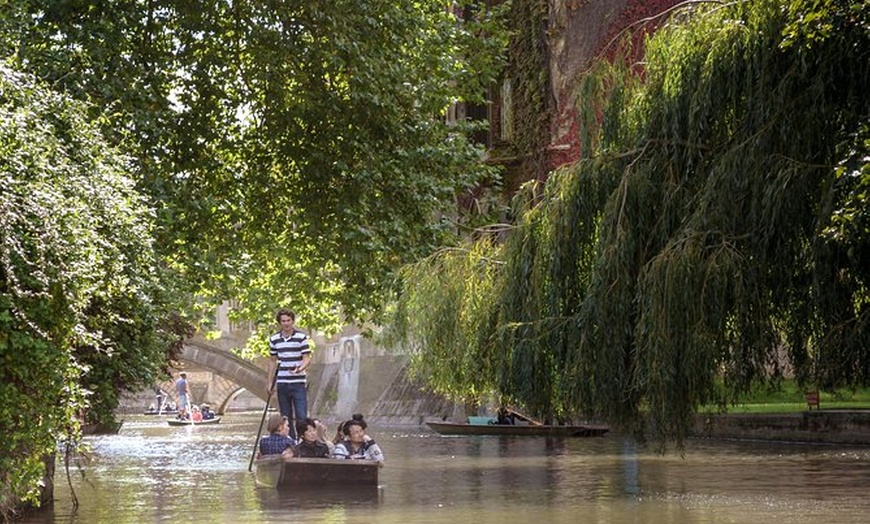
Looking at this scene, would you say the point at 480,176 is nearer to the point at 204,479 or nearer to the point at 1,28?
the point at 204,479

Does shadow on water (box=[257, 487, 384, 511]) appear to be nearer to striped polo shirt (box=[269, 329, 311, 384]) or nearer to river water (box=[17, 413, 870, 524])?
river water (box=[17, 413, 870, 524])

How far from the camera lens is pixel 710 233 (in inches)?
506

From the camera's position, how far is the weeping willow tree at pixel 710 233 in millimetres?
12094

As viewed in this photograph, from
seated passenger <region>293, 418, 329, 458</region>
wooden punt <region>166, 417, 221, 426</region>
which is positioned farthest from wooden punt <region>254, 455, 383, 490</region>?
wooden punt <region>166, 417, 221, 426</region>

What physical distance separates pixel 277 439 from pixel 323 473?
3.64 ft

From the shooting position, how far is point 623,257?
532 inches

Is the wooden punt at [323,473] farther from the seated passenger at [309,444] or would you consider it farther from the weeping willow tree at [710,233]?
the weeping willow tree at [710,233]

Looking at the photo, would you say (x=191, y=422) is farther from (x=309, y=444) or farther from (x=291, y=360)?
(x=309, y=444)

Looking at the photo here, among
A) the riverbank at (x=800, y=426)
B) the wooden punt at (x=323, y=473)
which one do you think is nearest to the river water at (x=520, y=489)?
the wooden punt at (x=323, y=473)

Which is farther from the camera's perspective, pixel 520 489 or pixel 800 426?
pixel 800 426

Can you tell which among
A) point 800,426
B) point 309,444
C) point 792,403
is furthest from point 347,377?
point 309,444

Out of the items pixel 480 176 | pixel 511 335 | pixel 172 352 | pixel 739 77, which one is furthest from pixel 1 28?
pixel 172 352

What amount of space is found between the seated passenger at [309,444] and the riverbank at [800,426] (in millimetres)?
10053

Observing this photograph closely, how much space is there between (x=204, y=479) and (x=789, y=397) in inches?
675
